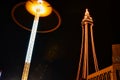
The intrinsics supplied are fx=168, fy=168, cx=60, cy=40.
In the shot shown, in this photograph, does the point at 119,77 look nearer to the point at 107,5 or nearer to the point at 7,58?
the point at 107,5

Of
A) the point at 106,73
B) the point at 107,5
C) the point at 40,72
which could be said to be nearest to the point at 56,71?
the point at 40,72

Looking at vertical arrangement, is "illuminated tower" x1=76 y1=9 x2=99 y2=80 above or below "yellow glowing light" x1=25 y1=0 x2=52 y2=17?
below

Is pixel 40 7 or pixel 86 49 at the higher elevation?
pixel 40 7

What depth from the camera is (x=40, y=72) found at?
426cm

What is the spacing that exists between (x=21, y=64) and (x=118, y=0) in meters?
2.70

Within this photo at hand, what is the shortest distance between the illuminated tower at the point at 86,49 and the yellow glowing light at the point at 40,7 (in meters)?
0.91

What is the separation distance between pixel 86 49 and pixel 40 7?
1124mm

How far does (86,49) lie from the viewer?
3061 mm

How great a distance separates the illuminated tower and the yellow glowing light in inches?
35.8

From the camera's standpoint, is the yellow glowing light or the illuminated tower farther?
the illuminated tower

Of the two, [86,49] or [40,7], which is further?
[86,49]

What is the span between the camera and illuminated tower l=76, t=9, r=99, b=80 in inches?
114

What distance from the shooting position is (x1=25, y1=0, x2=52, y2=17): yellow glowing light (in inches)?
103

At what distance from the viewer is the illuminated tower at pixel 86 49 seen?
290cm
